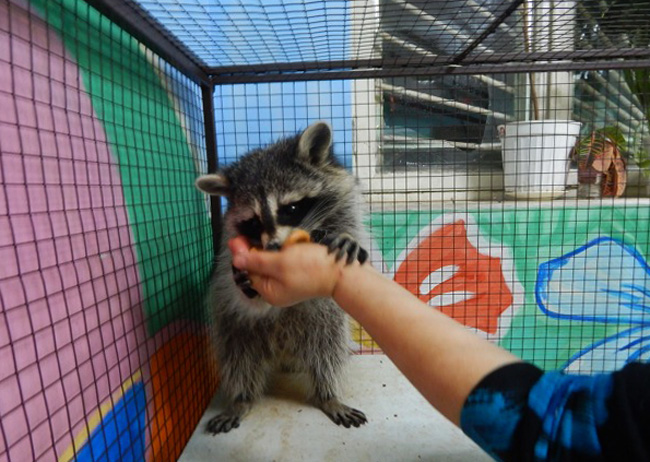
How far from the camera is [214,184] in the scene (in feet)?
4.57

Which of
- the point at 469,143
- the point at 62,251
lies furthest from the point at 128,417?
the point at 469,143

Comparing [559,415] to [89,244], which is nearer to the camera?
[559,415]

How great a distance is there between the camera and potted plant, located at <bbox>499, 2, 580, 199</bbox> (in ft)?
6.84

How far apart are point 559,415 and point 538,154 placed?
1.89 metres

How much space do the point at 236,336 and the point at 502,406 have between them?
1159 millimetres

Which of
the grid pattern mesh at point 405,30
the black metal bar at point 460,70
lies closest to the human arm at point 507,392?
the grid pattern mesh at point 405,30

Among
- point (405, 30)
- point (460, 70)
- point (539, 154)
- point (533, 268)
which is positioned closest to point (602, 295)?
point (533, 268)

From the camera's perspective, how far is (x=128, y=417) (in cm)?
108

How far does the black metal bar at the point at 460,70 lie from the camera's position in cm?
159

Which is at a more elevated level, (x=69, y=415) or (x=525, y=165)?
(x=525, y=165)

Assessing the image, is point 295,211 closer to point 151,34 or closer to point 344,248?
point 344,248

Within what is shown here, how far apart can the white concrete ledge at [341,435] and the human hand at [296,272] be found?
0.67 m

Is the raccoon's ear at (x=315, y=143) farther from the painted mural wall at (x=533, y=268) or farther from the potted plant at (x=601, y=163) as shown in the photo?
the potted plant at (x=601, y=163)

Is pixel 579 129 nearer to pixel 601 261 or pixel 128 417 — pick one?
pixel 601 261
